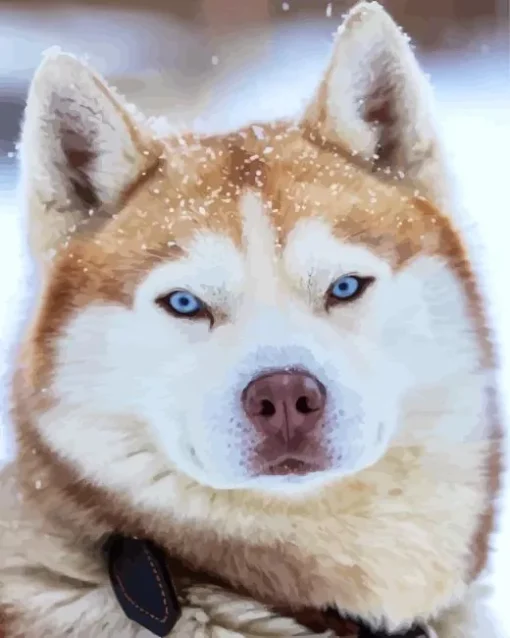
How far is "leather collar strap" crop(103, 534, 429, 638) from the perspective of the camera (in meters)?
0.89

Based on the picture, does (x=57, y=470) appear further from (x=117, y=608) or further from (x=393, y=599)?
(x=393, y=599)

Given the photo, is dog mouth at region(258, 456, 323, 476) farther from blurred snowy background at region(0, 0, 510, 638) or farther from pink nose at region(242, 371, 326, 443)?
blurred snowy background at region(0, 0, 510, 638)

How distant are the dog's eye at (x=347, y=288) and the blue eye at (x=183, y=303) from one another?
0.13 meters

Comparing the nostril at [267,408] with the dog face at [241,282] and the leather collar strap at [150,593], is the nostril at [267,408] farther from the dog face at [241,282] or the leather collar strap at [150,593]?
the leather collar strap at [150,593]

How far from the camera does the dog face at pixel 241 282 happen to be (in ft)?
2.95

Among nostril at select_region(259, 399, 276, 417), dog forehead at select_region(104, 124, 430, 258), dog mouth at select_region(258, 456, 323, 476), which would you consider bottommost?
dog mouth at select_region(258, 456, 323, 476)

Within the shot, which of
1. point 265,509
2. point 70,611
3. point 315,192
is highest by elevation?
point 315,192

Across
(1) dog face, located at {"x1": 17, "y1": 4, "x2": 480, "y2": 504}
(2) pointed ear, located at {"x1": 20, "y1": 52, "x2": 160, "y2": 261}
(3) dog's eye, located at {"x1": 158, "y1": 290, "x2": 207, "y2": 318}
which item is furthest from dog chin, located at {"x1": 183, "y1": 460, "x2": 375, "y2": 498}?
(2) pointed ear, located at {"x1": 20, "y1": 52, "x2": 160, "y2": 261}

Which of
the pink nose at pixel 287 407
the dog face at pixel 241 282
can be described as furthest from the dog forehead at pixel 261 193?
the pink nose at pixel 287 407

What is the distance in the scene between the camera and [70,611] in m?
0.92

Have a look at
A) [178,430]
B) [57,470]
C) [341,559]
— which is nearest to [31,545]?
[57,470]

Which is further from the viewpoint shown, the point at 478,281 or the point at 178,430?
the point at 478,281

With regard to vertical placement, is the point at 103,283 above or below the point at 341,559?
above

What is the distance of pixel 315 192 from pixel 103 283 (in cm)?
22
